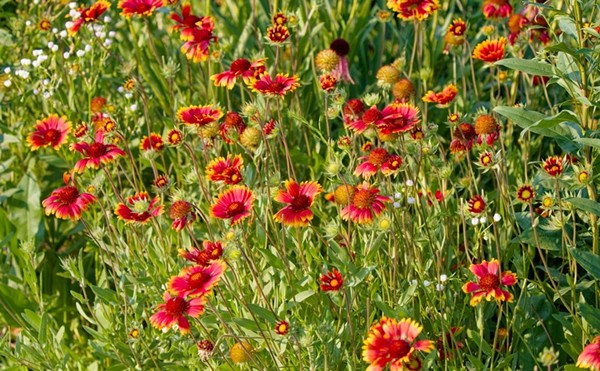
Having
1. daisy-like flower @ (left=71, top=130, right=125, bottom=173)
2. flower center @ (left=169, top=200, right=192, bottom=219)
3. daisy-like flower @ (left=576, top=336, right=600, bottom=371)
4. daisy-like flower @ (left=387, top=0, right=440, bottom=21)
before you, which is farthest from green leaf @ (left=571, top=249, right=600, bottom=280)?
daisy-like flower @ (left=71, top=130, right=125, bottom=173)

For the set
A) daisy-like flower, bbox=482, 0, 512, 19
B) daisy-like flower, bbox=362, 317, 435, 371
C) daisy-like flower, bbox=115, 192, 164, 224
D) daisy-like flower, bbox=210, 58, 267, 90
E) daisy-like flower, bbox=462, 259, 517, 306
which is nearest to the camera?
daisy-like flower, bbox=362, 317, 435, 371

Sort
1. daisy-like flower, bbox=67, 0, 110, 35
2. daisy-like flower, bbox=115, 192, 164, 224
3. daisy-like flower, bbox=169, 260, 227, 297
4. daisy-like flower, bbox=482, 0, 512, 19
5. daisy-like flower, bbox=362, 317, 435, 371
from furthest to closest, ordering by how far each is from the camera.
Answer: daisy-like flower, bbox=482, 0, 512, 19, daisy-like flower, bbox=67, 0, 110, 35, daisy-like flower, bbox=115, 192, 164, 224, daisy-like flower, bbox=169, 260, 227, 297, daisy-like flower, bbox=362, 317, 435, 371

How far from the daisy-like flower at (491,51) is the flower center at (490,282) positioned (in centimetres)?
74

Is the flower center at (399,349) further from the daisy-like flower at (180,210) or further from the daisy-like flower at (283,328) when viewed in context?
the daisy-like flower at (180,210)

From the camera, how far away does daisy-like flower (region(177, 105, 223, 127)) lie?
2145 mm

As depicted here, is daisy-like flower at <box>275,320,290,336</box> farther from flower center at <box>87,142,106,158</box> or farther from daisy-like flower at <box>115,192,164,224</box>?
flower center at <box>87,142,106,158</box>

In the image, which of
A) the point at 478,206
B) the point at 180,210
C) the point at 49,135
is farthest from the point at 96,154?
the point at 478,206

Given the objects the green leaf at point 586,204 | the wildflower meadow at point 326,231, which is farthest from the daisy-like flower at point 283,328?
the green leaf at point 586,204

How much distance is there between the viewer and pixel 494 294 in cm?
186

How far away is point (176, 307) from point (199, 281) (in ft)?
0.31

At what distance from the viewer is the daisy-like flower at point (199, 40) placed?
2.67m

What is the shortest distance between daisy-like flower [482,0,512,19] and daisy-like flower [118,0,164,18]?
1203mm

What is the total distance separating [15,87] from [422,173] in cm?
171

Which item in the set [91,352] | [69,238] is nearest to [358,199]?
[91,352]
